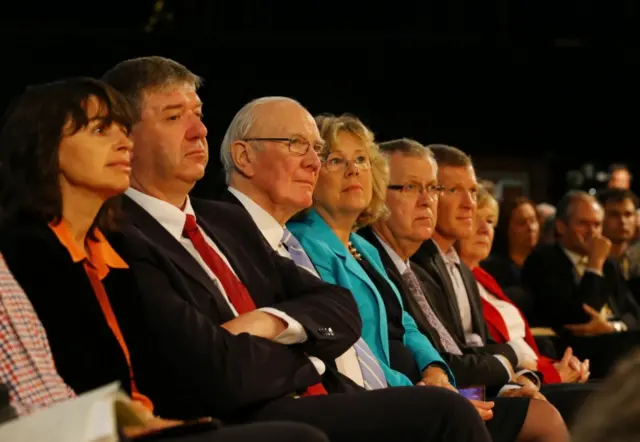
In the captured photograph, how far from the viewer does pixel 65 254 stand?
84.9 inches

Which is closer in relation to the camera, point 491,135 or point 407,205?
point 407,205

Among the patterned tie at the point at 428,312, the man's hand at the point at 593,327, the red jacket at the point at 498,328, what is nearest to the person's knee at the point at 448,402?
the patterned tie at the point at 428,312

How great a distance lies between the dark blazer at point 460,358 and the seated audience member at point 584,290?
1285 mm

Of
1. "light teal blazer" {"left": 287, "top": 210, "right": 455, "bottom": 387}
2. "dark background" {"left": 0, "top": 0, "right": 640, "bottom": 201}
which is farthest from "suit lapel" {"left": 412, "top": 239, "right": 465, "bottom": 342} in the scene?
"dark background" {"left": 0, "top": 0, "right": 640, "bottom": 201}

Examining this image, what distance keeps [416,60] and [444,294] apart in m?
6.81

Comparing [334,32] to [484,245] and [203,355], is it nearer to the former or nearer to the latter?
[484,245]

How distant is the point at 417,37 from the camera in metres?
10.6

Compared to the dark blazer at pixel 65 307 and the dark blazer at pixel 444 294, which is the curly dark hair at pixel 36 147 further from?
the dark blazer at pixel 444 294

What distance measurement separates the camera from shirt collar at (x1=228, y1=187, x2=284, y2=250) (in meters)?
3.12

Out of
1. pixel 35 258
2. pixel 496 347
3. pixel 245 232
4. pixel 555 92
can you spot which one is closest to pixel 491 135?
pixel 555 92

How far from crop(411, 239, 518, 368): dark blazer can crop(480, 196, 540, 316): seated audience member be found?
5.12 feet

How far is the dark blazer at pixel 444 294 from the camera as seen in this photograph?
13.0 ft

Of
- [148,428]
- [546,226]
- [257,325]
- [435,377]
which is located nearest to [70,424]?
[148,428]

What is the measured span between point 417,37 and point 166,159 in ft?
26.5
